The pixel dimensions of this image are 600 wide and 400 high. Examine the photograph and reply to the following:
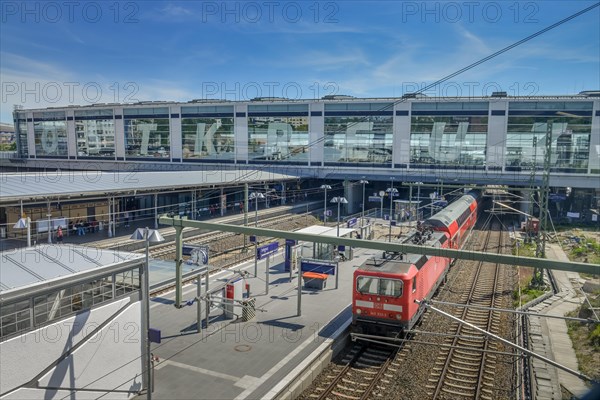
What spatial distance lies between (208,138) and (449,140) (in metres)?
21.8

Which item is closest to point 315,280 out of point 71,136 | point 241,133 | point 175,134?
point 241,133

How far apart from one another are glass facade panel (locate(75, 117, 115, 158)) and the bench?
38899 millimetres

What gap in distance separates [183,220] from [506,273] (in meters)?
15.4

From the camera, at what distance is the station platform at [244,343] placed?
8.79 meters

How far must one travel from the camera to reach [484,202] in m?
42.3

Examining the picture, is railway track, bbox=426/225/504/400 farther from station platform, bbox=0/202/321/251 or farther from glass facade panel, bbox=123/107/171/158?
glass facade panel, bbox=123/107/171/158

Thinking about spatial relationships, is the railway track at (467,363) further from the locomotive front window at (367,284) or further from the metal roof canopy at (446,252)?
the locomotive front window at (367,284)

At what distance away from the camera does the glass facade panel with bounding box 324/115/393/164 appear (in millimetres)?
38781

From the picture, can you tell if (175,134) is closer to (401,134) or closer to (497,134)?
(401,134)

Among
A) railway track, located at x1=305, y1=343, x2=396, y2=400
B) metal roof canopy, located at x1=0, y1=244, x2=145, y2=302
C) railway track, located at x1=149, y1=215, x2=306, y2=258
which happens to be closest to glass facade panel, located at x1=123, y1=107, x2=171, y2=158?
railway track, located at x1=149, y1=215, x2=306, y2=258

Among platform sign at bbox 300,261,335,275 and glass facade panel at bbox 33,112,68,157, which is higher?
glass facade panel at bbox 33,112,68,157

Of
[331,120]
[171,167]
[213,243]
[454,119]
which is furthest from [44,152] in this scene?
[454,119]

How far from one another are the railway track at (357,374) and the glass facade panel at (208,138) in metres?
33.9

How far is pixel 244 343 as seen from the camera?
35.7 ft
